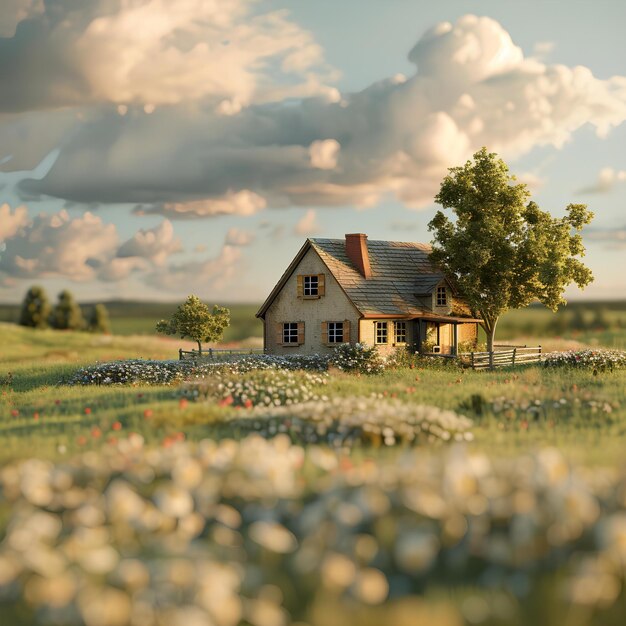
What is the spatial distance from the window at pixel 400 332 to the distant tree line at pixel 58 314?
41.4 meters

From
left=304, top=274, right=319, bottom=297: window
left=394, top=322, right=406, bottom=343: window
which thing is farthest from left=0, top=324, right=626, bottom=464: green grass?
left=304, top=274, right=319, bottom=297: window

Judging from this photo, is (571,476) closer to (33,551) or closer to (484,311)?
(33,551)

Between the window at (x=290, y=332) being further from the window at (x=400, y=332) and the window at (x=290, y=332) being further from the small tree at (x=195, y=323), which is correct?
the window at (x=400, y=332)

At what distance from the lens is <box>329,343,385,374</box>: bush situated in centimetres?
3371

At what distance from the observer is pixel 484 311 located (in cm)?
4147

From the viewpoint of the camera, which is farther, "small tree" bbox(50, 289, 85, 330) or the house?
"small tree" bbox(50, 289, 85, 330)

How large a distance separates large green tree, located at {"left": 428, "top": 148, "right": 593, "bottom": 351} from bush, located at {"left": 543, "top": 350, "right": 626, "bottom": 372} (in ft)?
25.4

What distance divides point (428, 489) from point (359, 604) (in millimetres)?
2024

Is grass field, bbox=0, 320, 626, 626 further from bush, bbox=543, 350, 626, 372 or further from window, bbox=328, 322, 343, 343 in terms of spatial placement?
window, bbox=328, 322, 343, 343

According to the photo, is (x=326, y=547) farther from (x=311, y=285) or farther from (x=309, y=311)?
(x=311, y=285)

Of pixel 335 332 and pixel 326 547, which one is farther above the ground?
pixel 335 332

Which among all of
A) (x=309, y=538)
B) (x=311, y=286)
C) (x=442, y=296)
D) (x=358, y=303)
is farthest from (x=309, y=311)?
(x=309, y=538)

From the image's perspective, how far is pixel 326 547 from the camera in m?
7.96

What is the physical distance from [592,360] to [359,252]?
43.7 ft
